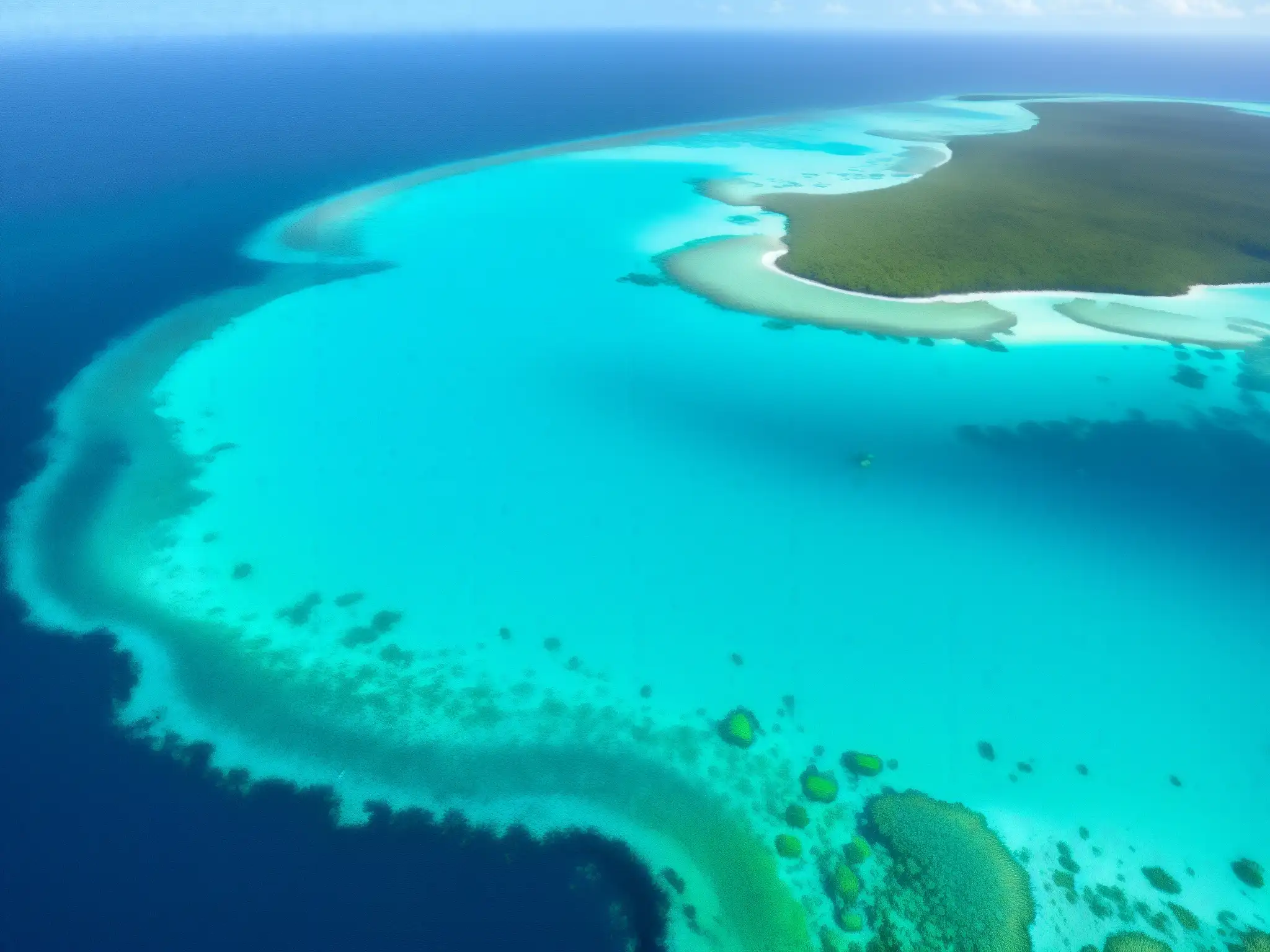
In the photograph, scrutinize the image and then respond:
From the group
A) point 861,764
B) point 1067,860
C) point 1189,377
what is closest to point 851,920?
point 861,764

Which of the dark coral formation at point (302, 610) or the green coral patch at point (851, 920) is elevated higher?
the dark coral formation at point (302, 610)

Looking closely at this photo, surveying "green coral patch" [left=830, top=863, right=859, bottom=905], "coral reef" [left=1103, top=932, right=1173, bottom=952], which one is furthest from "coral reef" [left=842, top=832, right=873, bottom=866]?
"coral reef" [left=1103, top=932, right=1173, bottom=952]

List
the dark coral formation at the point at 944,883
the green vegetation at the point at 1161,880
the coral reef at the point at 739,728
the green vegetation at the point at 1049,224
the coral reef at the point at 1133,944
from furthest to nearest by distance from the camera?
1. the green vegetation at the point at 1049,224
2. the coral reef at the point at 739,728
3. the green vegetation at the point at 1161,880
4. the dark coral formation at the point at 944,883
5. the coral reef at the point at 1133,944

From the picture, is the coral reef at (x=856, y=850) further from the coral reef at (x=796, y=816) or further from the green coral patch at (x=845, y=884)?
the coral reef at (x=796, y=816)

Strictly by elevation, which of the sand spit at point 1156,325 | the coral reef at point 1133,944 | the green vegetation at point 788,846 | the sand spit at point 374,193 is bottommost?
the coral reef at point 1133,944

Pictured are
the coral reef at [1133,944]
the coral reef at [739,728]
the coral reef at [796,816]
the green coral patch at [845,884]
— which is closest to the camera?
the coral reef at [1133,944]

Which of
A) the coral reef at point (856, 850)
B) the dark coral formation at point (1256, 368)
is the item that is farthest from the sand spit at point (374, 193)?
the dark coral formation at point (1256, 368)

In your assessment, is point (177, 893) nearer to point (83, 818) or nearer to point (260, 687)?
point (83, 818)

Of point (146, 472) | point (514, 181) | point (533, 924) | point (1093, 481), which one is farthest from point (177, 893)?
point (514, 181)
